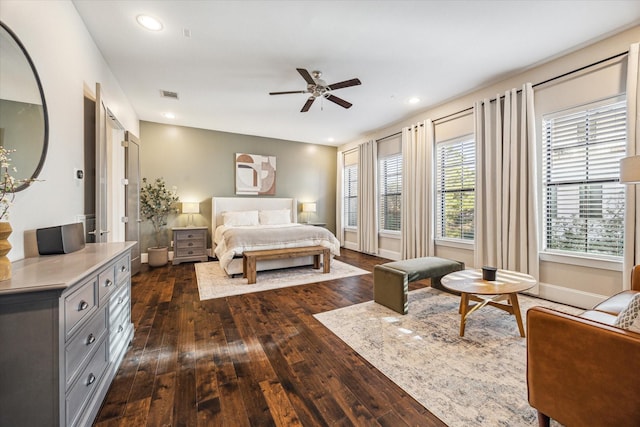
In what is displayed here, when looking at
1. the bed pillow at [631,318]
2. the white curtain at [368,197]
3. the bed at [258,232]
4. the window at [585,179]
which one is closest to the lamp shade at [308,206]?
the bed at [258,232]

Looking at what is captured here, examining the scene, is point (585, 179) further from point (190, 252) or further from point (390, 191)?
point (190, 252)

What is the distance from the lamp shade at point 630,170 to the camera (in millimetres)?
1925

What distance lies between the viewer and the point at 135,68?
10.8ft

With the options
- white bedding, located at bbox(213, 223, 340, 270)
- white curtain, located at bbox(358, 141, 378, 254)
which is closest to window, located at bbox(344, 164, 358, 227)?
white curtain, located at bbox(358, 141, 378, 254)

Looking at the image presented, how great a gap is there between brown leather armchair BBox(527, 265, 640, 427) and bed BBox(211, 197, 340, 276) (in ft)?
11.3

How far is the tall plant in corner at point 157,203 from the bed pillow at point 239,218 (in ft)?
3.61

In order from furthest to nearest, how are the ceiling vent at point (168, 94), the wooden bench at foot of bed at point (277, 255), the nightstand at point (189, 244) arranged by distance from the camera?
the nightstand at point (189, 244) < the ceiling vent at point (168, 94) < the wooden bench at foot of bed at point (277, 255)

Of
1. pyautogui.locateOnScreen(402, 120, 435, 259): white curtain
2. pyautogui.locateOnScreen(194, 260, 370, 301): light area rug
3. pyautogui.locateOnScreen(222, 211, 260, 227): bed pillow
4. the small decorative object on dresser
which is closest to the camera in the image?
pyautogui.locateOnScreen(194, 260, 370, 301): light area rug

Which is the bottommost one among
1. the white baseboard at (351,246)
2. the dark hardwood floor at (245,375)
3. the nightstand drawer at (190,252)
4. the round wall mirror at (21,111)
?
the dark hardwood floor at (245,375)

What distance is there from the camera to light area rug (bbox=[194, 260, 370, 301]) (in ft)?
11.5

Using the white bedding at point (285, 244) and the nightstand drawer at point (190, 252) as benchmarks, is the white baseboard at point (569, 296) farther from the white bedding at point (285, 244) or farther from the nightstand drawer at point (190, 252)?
the nightstand drawer at point (190, 252)

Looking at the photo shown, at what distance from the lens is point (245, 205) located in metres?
6.08

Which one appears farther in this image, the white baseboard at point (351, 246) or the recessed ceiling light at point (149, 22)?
the white baseboard at point (351, 246)

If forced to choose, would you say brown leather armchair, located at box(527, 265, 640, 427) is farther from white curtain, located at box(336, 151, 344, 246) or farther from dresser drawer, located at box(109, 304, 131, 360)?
white curtain, located at box(336, 151, 344, 246)
